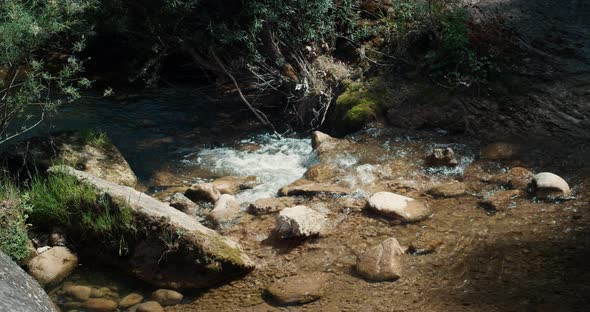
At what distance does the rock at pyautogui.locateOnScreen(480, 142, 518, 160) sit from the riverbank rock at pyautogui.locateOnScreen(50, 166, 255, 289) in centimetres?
351

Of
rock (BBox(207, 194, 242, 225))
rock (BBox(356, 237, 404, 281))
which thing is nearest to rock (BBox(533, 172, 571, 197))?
rock (BBox(356, 237, 404, 281))

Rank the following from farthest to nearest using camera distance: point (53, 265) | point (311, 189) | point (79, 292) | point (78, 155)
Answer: point (78, 155) → point (311, 189) → point (53, 265) → point (79, 292)

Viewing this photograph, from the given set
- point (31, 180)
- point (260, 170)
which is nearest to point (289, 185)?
point (260, 170)

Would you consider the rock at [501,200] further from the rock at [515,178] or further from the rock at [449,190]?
the rock at [449,190]

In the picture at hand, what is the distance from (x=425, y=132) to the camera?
8.49 meters

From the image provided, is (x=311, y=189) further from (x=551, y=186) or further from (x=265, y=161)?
(x=551, y=186)

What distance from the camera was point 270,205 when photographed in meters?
7.09

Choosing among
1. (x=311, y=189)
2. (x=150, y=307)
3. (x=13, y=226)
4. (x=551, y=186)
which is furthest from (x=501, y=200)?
(x=13, y=226)

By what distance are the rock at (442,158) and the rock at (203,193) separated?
2695 millimetres

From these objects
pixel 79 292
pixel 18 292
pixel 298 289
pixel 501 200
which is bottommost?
pixel 79 292

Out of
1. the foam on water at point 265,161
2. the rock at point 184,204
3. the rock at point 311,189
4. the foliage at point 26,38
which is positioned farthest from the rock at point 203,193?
the foliage at point 26,38

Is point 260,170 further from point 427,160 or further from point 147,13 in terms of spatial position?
point 147,13

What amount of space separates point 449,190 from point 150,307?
3.52 meters

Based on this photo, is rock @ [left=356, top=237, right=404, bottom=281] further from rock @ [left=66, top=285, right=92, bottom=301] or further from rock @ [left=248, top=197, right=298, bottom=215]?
rock @ [left=66, top=285, right=92, bottom=301]
